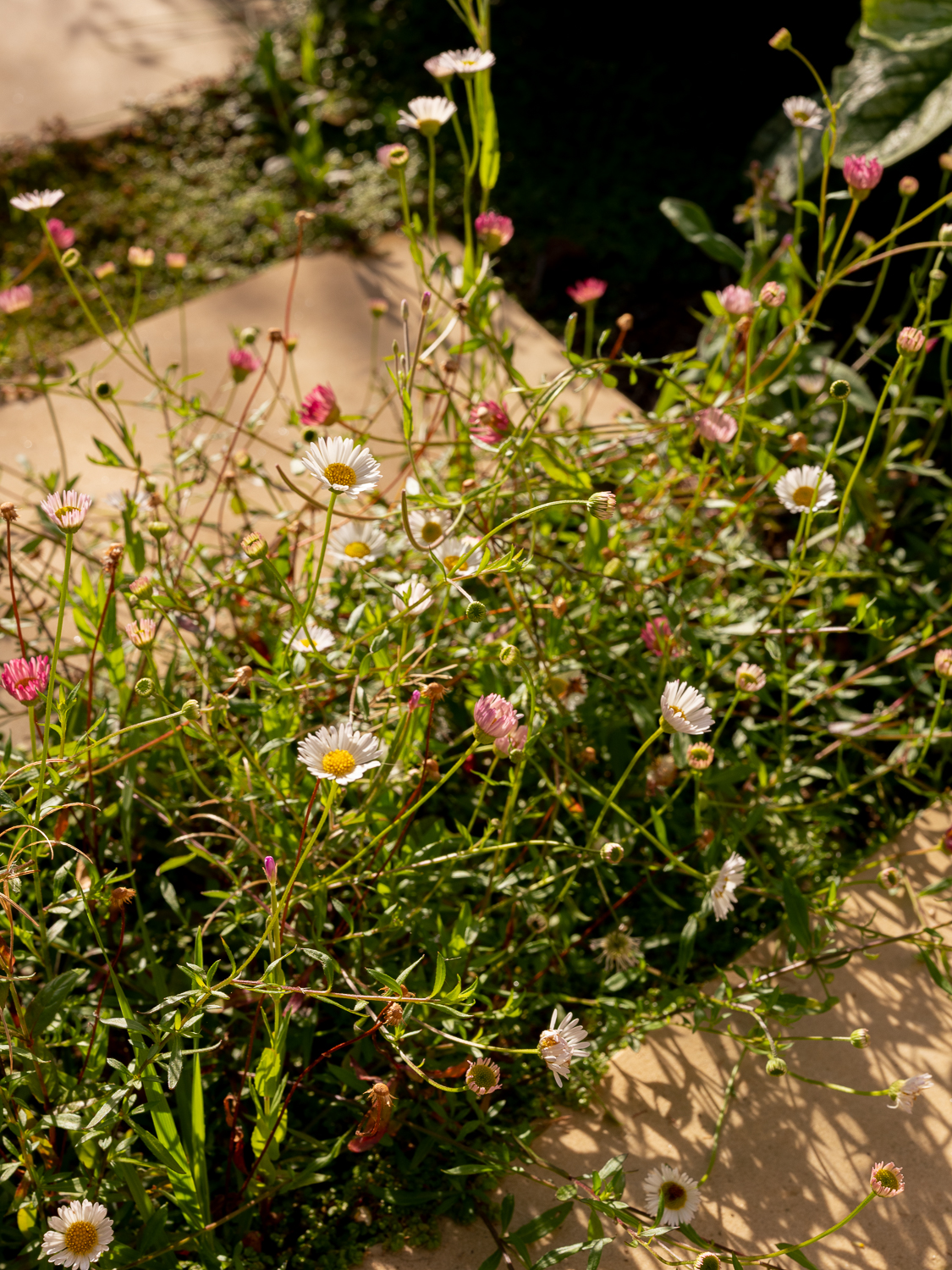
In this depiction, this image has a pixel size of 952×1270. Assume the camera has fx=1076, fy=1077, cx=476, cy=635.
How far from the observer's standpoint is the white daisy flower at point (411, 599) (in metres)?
1.08

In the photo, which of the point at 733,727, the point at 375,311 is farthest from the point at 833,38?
the point at 733,727

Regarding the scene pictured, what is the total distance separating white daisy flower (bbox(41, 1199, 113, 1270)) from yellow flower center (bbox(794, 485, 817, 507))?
42.8 inches

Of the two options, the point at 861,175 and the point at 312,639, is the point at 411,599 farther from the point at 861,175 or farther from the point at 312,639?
the point at 861,175

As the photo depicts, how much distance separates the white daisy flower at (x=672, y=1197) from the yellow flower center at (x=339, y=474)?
0.78 metres

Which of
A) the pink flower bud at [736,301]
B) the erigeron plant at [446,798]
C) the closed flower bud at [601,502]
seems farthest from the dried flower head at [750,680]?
the pink flower bud at [736,301]

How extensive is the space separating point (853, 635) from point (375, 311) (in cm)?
97

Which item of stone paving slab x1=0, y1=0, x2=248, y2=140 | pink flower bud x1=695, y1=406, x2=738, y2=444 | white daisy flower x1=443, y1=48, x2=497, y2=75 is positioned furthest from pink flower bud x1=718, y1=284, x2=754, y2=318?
stone paving slab x1=0, y1=0, x2=248, y2=140

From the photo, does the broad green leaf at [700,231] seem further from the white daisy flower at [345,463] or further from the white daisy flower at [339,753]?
the white daisy flower at [339,753]

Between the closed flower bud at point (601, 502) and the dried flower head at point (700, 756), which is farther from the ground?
the closed flower bud at point (601, 502)

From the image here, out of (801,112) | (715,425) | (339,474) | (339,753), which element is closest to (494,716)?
(339,753)

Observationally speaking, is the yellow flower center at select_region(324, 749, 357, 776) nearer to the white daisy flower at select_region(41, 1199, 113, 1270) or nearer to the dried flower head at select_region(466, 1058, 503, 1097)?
the dried flower head at select_region(466, 1058, 503, 1097)

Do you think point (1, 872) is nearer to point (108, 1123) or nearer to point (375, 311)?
point (108, 1123)

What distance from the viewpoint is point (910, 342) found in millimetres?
1227

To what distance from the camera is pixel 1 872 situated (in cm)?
99
